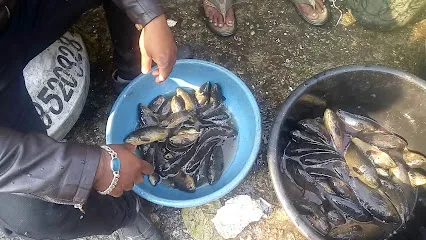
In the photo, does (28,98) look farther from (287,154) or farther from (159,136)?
(287,154)

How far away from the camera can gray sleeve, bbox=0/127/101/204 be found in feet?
5.36

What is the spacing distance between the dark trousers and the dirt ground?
811 mm

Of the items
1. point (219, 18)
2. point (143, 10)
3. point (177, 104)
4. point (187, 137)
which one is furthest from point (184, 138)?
point (219, 18)

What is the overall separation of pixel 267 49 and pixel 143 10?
4.34 feet

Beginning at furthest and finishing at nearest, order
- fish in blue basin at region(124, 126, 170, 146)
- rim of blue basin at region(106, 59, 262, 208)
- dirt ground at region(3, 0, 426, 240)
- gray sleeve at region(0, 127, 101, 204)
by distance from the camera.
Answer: dirt ground at region(3, 0, 426, 240) < fish in blue basin at region(124, 126, 170, 146) < rim of blue basin at region(106, 59, 262, 208) < gray sleeve at region(0, 127, 101, 204)

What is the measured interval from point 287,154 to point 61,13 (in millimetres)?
1333

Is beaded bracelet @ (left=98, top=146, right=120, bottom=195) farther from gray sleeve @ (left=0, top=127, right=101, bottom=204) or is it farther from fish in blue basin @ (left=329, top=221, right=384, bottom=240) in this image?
fish in blue basin @ (left=329, top=221, right=384, bottom=240)

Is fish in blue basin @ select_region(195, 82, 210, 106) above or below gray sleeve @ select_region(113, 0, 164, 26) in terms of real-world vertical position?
below

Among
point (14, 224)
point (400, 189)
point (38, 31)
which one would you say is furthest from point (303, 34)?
point (14, 224)

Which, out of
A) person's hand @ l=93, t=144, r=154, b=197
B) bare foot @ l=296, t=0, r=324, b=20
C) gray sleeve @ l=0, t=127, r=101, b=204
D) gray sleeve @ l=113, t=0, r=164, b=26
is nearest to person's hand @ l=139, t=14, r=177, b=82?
gray sleeve @ l=113, t=0, r=164, b=26

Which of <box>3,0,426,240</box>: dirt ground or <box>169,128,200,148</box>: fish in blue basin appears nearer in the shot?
<box>169,128,200,148</box>: fish in blue basin

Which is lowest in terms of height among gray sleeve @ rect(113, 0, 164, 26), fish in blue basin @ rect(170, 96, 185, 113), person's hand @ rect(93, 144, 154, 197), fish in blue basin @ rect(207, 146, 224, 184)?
fish in blue basin @ rect(207, 146, 224, 184)

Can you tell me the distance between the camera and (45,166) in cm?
167

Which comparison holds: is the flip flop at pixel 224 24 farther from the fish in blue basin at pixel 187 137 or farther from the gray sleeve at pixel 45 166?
the gray sleeve at pixel 45 166
